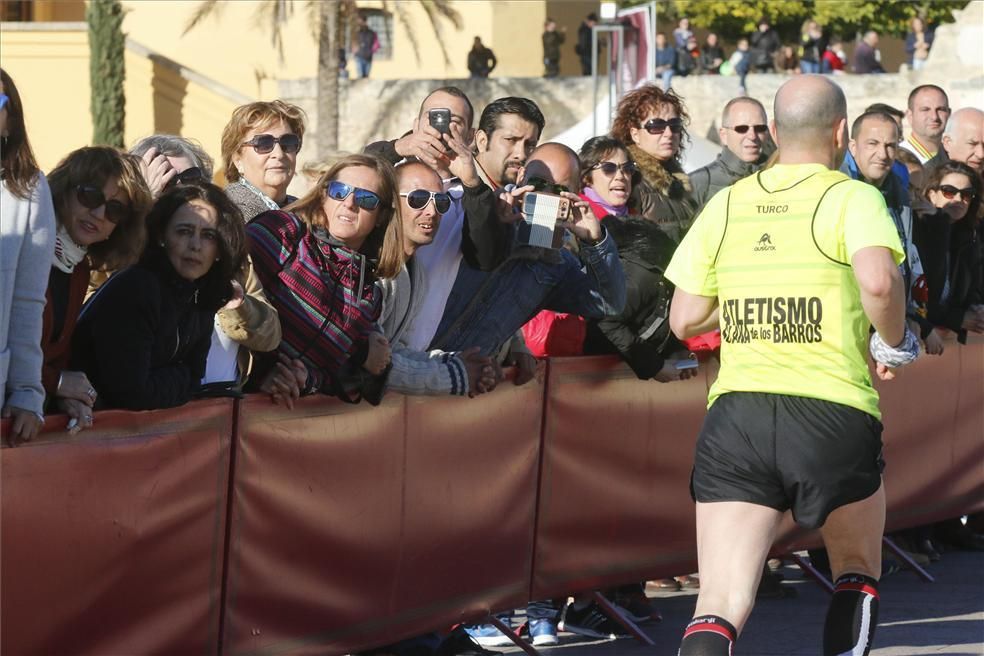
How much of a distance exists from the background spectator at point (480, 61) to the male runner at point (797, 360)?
34.8 metres

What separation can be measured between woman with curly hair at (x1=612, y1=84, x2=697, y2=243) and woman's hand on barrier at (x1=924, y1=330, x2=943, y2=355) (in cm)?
146

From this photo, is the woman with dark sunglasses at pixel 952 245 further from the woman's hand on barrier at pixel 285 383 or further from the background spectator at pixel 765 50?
the background spectator at pixel 765 50

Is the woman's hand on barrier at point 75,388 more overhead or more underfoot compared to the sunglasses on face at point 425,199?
more underfoot

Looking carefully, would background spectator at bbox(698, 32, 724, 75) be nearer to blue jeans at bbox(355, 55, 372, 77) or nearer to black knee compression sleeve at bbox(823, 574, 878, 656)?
blue jeans at bbox(355, 55, 372, 77)

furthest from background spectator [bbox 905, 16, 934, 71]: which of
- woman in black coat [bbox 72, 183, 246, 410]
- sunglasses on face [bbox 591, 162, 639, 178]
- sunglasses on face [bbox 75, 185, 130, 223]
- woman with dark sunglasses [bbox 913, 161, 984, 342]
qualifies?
sunglasses on face [bbox 75, 185, 130, 223]

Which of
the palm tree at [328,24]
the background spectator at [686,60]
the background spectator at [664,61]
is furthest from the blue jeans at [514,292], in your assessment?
the background spectator at [686,60]

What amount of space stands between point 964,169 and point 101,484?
564 cm

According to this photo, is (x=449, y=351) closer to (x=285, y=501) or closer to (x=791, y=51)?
(x=285, y=501)

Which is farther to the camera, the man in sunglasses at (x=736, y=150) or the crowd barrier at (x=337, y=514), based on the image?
the man in sunglasses at (x=736, y=150)

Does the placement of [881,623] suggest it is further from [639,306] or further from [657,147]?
[657,147]

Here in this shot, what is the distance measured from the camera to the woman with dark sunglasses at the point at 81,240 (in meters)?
4.86

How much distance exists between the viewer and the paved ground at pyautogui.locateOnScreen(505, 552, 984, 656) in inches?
270

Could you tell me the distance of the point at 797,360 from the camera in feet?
16.4

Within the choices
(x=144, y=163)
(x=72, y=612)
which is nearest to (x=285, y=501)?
(x=72, y=612)
